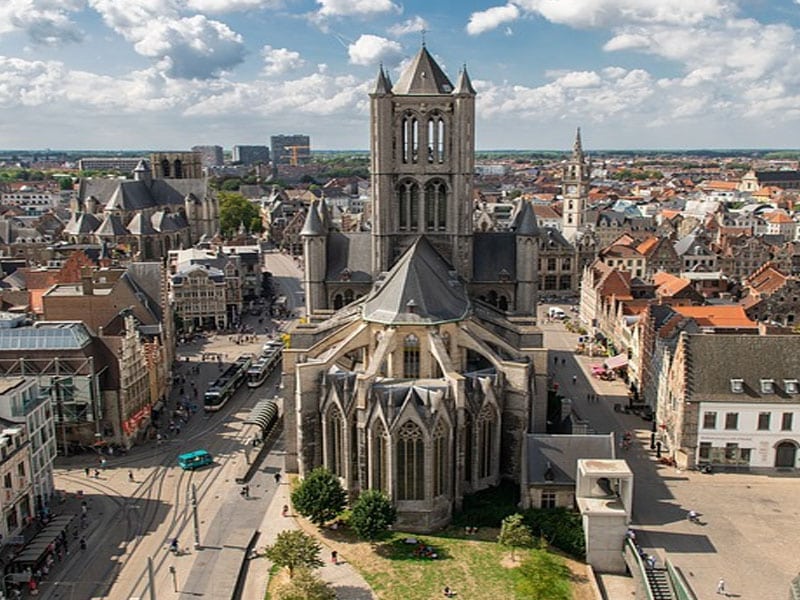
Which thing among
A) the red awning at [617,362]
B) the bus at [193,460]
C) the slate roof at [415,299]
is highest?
the slate roof at [415,299]

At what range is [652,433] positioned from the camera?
229 ft

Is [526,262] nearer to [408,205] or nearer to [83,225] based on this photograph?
[408,205]

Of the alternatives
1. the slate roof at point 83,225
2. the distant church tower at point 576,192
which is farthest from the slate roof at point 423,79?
the slate roof at point 83,225

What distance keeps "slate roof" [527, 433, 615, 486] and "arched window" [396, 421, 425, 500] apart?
7492 millimetres

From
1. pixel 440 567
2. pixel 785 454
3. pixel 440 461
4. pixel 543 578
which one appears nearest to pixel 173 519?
pixel 440 461

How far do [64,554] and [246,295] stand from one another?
85.5 m

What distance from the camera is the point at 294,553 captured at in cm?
4412

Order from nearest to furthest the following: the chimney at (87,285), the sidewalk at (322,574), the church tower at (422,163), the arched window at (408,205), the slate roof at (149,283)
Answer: the sidewalk at (322,574)
the church tower at (422,163)
the arched window at (408,205)
the chimney at (87,285)
the slate roof at (149,283)

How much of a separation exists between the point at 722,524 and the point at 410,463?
71.5 ft

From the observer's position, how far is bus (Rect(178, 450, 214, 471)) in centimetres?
6306

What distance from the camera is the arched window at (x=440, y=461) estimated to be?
52281 millimetres

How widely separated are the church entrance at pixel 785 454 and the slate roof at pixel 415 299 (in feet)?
89.3

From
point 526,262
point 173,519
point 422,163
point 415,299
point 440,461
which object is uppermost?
point 422,163

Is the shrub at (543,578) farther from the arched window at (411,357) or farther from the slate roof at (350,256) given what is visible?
the slate roof at (350,256)
